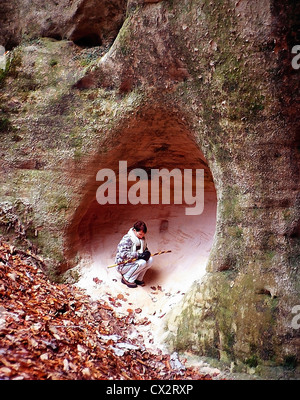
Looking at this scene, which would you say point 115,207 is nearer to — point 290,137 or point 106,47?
point 106,47

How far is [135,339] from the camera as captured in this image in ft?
16.1

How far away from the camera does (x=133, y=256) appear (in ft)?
20.4

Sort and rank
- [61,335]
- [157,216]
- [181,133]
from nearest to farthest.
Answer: [61,335]
[181,133]
[157,216]

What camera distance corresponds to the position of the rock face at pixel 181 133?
412cm

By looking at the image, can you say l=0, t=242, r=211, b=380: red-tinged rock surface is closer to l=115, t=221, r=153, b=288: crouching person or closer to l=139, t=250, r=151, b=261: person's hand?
l=115, t=221, r=153, b=288: crouching person

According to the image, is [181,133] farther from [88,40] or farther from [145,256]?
[88,40]

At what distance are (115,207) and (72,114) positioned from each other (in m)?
2.32

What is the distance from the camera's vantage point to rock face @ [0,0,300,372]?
412 cm

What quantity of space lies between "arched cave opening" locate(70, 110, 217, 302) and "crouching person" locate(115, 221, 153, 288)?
37cm

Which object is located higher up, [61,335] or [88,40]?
[88,40]

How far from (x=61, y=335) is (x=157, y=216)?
171 inches

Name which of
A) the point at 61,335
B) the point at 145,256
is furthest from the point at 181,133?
the point at 61,335

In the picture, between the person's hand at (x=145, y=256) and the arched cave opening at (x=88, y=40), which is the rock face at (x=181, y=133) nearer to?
the arched cave opening at (x=88, y=40)
